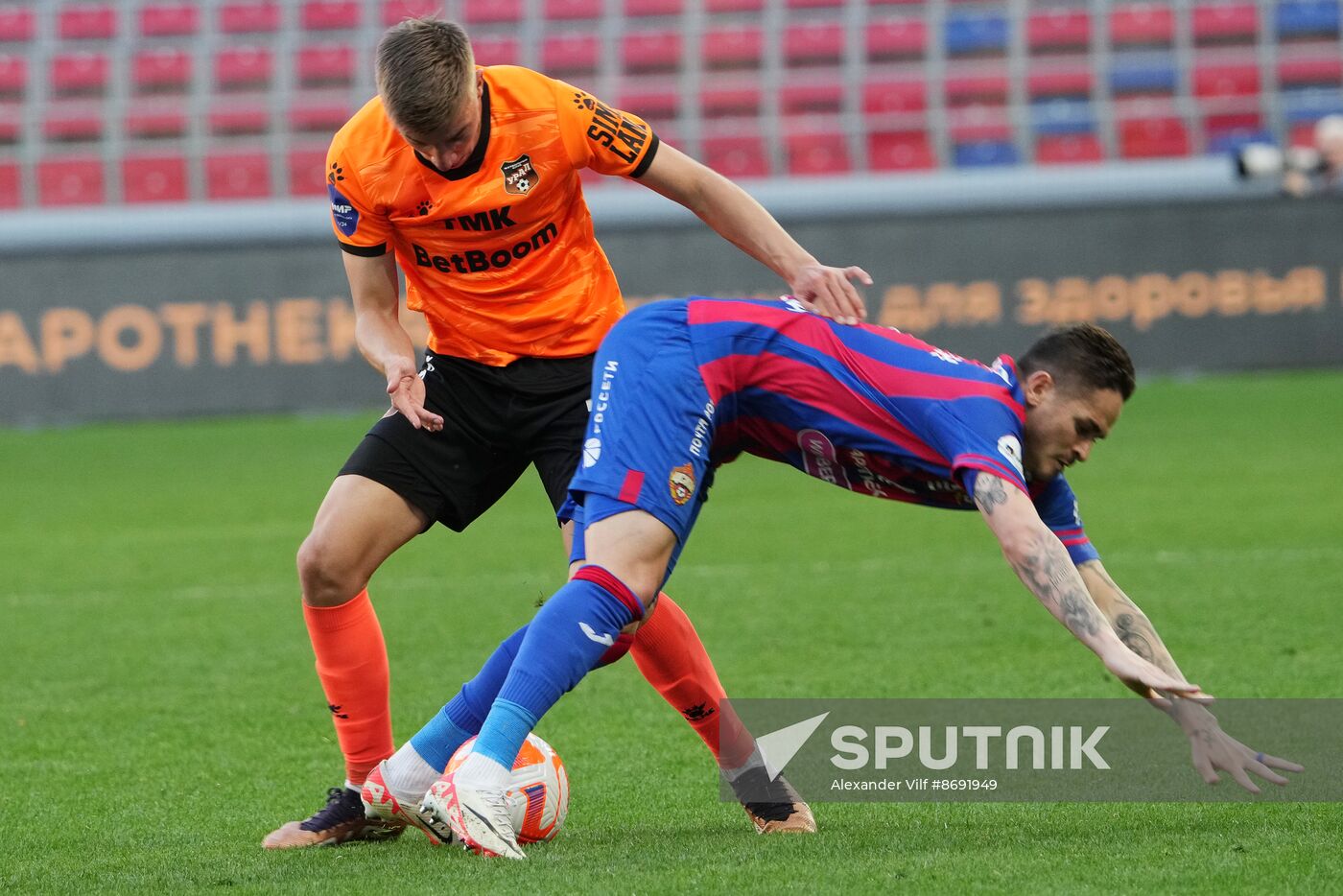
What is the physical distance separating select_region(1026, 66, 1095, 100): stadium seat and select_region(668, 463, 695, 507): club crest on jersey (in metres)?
15.2

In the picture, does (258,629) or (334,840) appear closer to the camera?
(334,840)

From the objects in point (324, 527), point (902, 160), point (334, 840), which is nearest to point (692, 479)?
point (324, 527)

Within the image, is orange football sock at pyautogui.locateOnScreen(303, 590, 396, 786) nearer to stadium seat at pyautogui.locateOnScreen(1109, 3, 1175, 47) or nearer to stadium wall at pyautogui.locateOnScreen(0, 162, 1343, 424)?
stadium wall at pyautogui.locateOnScreen(0, 162, 1343, 424)

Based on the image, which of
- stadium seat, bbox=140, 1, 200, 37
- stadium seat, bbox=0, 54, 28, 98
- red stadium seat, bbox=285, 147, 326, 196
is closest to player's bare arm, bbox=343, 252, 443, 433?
red stadium seat, bbox=285, 147, 326, 196

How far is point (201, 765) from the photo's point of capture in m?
4.87

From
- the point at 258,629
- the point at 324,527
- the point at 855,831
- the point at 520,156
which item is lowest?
the point at 258,629

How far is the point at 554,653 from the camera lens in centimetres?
352

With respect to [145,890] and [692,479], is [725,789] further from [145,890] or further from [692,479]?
[145,890]

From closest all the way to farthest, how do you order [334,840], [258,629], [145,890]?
[145,890]
[334,840]
[258,629]

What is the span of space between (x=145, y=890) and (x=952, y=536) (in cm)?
610

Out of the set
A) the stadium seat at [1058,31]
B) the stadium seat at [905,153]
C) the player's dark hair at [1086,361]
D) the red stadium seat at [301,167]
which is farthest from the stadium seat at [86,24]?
the player's dark hair at [1086,361]

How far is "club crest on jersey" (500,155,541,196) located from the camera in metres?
4.19

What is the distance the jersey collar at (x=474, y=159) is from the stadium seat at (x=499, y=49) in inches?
576

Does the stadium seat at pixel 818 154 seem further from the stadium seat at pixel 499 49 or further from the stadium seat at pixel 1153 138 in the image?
the stadium seat at pixel 499 49
